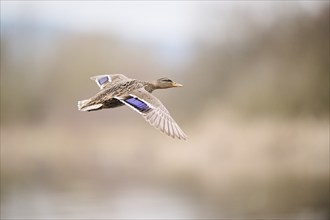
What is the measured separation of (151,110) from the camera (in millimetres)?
756

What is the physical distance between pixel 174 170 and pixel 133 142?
1.11 feet

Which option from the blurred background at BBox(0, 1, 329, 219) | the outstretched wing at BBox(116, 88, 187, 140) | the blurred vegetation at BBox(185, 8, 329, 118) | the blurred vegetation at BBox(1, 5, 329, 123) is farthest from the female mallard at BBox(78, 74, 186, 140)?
the blurred vegetation at BBox(185, 8, 329, 118)

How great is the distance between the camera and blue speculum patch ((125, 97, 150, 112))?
2.50 ft

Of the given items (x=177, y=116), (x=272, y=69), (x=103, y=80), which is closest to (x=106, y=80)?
(x=103, y=80)

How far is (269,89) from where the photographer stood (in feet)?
10.2

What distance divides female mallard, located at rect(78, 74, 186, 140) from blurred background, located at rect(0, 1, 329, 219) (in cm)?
137

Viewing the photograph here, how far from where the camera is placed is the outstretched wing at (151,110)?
704mm

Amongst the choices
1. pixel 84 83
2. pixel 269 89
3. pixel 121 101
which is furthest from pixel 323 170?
pixel 121 101

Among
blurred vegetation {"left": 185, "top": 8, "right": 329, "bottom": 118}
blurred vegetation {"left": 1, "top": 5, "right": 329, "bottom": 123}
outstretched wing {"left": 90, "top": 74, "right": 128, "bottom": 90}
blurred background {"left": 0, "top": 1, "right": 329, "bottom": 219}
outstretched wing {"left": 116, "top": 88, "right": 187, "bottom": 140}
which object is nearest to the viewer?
outstretched wing {"left": 116, "top": 88, "right": 187, "bottom": 140}

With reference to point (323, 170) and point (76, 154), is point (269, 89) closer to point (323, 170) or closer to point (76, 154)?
point (323, 170)

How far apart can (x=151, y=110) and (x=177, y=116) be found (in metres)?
1.83

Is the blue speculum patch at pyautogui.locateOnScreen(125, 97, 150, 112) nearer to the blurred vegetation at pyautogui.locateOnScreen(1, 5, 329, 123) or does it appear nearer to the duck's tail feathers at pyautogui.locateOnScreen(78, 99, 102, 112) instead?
the duck's tail feathers at pyautogui.locateOnScreen(78, 99, 102, 112)

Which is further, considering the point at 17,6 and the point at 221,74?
the point at 221,74

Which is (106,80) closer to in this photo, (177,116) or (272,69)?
(177,116)
